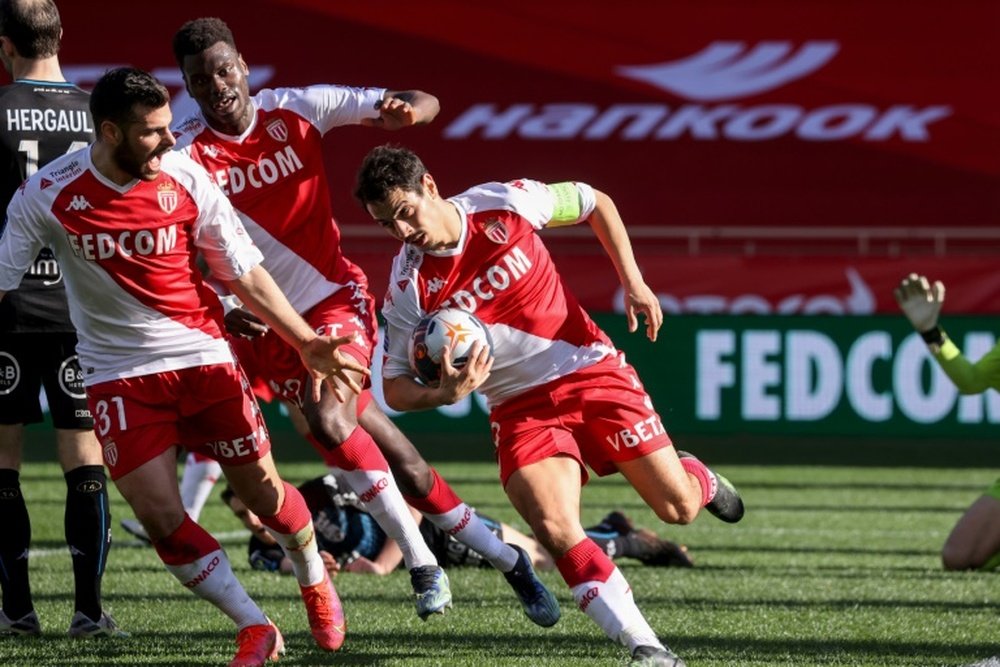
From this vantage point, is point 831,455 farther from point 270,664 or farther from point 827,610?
point 270,664

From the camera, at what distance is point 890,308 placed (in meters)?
15.9

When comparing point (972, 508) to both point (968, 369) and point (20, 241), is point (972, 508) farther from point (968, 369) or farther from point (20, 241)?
point (20, 241)

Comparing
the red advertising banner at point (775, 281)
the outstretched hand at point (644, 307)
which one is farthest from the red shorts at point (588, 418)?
the red advertising banner at point (775, 281)

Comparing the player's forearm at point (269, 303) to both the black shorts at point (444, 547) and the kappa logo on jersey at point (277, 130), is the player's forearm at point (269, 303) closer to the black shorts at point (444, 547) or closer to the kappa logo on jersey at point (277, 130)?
the kappa logo on jersey at point (277, 130)

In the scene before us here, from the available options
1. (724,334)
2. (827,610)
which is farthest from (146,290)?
(724,334)

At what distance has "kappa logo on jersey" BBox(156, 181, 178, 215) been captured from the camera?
5.66 metres

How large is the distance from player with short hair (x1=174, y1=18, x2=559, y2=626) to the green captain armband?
0.59m

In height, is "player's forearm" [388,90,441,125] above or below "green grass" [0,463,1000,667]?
above

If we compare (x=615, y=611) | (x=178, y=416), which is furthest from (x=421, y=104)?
(x=615, y=611)

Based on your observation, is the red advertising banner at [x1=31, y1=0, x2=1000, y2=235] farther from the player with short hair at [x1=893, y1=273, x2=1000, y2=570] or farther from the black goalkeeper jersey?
the black goalkeeper jersey

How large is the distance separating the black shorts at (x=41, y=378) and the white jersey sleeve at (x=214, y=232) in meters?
1.03

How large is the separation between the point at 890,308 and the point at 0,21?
35.9 feet

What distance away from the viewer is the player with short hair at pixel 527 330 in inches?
237

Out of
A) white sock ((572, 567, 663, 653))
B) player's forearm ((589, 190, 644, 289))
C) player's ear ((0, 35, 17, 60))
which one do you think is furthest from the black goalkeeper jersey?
white sock ((572, 567, 663, 653))
